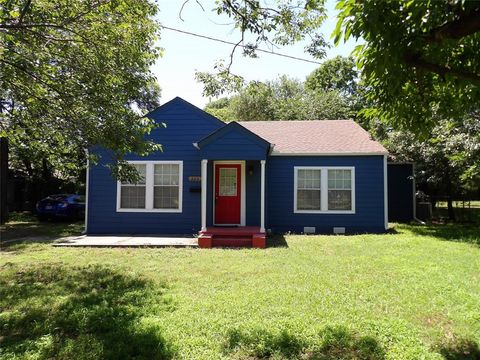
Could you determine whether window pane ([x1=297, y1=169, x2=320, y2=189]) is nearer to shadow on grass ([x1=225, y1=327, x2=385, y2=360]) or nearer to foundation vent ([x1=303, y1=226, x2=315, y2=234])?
foundation vent ([x1=303, y1=226, x2=315, y2=234])

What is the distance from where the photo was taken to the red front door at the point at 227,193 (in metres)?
12.1

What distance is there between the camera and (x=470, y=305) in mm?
4875

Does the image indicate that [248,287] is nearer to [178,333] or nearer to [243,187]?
[178,333]

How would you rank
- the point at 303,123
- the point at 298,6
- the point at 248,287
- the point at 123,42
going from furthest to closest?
1. the point at 303,123
2. the point at 123,42
3. the point at 248,287
4. the point at 298,6

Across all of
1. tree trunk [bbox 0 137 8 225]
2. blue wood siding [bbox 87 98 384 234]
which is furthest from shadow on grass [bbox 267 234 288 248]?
tree trunk [bbox 0 137 8 225]

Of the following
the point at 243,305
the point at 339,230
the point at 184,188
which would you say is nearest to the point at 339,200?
the point at 339,230

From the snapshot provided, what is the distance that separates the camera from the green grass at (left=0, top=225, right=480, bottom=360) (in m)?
3.73

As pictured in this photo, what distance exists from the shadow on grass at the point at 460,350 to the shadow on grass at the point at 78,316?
2.68m

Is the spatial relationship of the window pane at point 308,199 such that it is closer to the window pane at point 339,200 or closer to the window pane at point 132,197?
the window pane at point 339,200

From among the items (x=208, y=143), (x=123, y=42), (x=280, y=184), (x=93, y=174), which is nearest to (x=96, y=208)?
(x=93, y=174)

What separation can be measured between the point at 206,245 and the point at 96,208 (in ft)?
15.3

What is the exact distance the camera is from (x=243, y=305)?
4.88 metres

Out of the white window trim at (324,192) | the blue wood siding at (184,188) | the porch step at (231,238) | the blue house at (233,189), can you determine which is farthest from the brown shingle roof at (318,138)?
the porch step at (231,238)

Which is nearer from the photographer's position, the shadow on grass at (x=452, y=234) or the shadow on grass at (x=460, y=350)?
the shadow on grass at (x=460, y=350)
